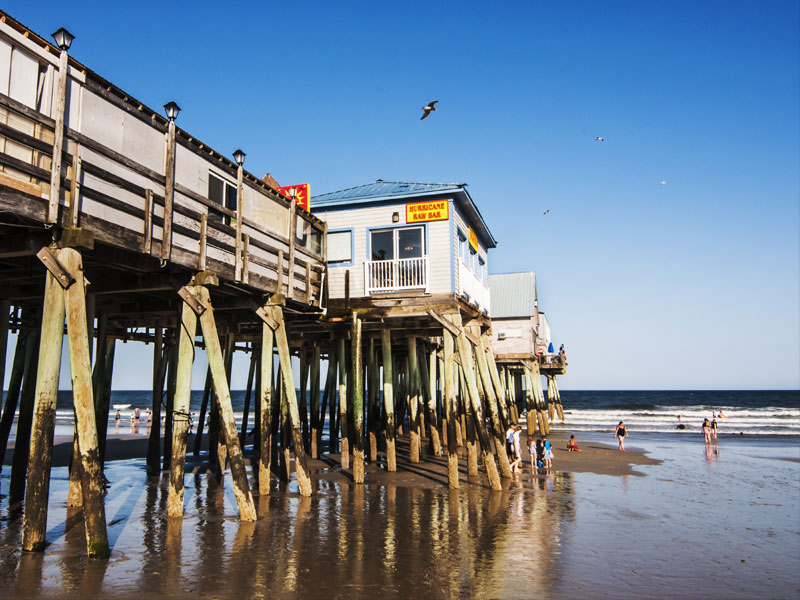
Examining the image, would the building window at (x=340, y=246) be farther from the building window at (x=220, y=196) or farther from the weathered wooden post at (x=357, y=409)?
the building window at (x=220, y=196)

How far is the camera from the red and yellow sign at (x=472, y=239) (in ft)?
64.4

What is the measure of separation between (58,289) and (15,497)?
6.72 meters

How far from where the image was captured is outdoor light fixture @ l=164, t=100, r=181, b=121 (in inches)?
408

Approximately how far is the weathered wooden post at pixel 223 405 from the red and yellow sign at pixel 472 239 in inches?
419

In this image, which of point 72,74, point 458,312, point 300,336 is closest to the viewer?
point 72,74

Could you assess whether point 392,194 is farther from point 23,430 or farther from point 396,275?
point 23,430

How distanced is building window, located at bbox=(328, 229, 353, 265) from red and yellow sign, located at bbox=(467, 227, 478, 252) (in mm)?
4121

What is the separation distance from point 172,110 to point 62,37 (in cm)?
240

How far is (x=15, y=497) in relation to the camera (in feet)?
39.2

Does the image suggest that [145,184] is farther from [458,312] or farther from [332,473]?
[332,473]

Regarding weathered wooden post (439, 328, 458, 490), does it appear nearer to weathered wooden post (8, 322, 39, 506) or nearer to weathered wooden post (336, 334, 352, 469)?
weathered wooden post (336, 334, 352, 469)

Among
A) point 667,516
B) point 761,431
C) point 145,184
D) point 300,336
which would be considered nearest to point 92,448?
point 145,184

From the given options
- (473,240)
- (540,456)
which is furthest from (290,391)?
(540,456)

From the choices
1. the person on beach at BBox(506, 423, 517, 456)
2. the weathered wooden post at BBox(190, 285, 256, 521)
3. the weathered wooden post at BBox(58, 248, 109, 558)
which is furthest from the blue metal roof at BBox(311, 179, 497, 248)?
the weathered wooden post at BBox(58, 248, 109, 558)
